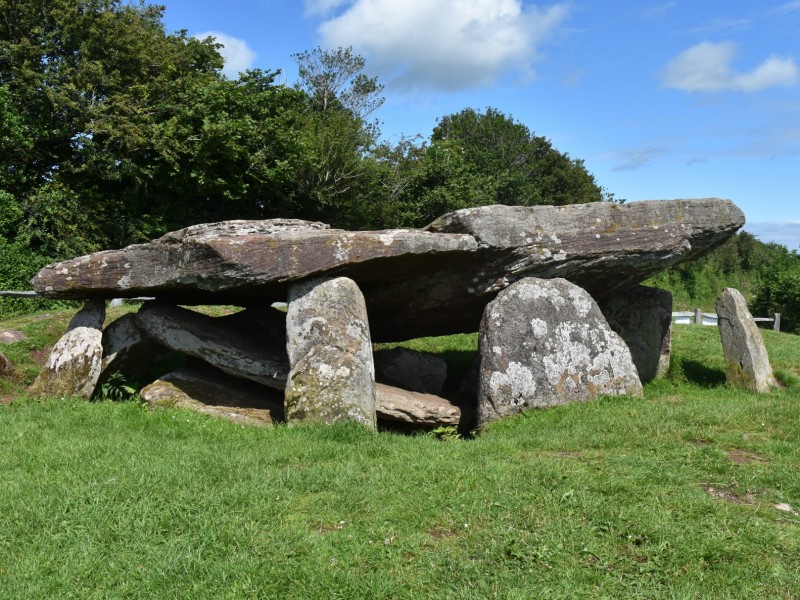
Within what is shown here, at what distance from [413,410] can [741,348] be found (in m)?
5.53

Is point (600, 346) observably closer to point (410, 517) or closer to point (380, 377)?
point (380, 377)

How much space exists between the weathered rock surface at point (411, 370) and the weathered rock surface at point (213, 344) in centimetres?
203

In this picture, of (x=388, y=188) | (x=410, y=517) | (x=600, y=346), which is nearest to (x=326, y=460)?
(x=410, y=517)

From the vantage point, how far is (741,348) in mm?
11578

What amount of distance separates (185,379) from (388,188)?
22.2m

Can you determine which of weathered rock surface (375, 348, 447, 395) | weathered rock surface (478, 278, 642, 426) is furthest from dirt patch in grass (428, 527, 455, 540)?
weathered rock surface (375, 348, 447, 395)

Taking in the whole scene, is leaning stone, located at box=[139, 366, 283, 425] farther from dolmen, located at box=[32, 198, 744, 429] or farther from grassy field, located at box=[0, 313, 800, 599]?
grassy field, located at box=[0, 313, 800, 599]

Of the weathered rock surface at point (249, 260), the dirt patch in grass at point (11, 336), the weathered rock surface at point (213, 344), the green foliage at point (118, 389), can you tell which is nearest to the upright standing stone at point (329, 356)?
the weathered rock surface at point (249, 260)

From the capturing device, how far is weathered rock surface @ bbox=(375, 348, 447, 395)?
1247 cm

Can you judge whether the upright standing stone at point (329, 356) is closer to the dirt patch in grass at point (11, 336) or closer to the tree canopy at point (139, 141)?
the dirt patch in grass at point (11, 336)

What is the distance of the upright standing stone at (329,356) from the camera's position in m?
8.72

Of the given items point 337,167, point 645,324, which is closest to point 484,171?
point 337,167

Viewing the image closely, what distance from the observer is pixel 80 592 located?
4.66m

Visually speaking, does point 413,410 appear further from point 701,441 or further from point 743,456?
point 743,456
